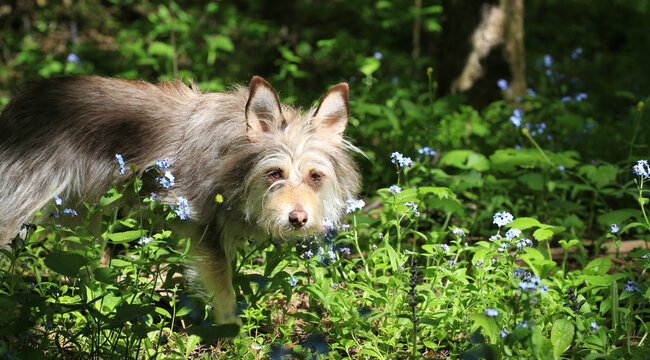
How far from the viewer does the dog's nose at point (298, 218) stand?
126 inches

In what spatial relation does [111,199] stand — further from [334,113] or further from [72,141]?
[334,113]

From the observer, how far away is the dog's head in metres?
3.30

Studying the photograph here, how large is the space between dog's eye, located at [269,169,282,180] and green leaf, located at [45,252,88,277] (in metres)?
1.08

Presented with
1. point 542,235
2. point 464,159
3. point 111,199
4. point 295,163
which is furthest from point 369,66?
point 111,199

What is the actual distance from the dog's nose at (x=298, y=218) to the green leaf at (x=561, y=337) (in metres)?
1.31

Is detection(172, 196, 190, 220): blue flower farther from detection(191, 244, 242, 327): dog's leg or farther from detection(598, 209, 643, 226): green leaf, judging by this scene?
detection(598, 209, 643, 226): green leaf

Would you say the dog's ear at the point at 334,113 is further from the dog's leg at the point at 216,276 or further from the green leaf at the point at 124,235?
the green leaf at the point at 124,235

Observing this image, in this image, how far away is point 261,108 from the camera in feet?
11.4

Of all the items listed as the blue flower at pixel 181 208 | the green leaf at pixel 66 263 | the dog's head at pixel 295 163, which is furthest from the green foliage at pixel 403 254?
the dog's head at pixel 295 163

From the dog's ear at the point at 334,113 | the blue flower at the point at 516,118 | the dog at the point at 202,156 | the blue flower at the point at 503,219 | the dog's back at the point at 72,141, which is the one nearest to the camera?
the blue flower at the point at 503,219

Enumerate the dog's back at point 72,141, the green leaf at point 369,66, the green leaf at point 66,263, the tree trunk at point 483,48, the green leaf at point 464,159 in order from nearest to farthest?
the green leaf at point 66,263 → the dog's back at point 72,141 → the green leaf at point 464,159 → the green leaf at point 369,66 → the tree trunk at point 483,48

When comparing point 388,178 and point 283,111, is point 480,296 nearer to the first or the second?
point 283,111

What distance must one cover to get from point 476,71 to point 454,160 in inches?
98.6

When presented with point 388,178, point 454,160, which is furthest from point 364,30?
point 454,160
